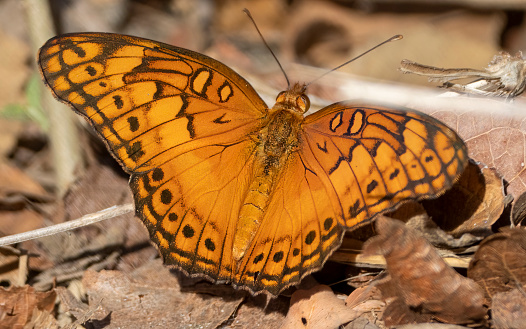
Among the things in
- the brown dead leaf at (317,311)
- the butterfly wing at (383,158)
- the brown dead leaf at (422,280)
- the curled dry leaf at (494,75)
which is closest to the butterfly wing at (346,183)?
the butterfly wing at (383,158)

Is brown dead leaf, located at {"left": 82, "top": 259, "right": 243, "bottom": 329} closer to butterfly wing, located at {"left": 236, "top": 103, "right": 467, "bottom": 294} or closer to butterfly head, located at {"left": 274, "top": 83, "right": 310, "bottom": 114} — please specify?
butterfly wing, located at {"left": 236, "top": 103, "right": 467, "bottom": 294}

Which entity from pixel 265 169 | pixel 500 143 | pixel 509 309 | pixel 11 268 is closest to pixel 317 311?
pixel 265 169

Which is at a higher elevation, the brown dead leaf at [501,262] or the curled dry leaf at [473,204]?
the curled dry leaf at [473,204]

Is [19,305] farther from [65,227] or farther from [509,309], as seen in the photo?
[509,309]

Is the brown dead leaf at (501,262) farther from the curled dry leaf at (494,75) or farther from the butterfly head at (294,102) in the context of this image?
the butterfly head at (294,102)

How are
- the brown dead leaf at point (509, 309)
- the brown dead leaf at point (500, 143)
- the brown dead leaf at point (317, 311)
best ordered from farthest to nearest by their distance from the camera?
the brown dead leaf at point (500, 143)
the brown dead leaf at point (317, 311)
the brown dead leaf at point (509, 309)

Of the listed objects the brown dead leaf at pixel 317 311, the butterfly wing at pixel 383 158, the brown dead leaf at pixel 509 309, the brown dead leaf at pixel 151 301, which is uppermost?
the butterfly wing at pixel 383 158

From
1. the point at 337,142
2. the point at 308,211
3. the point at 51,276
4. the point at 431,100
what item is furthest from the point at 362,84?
the point at 51,276
